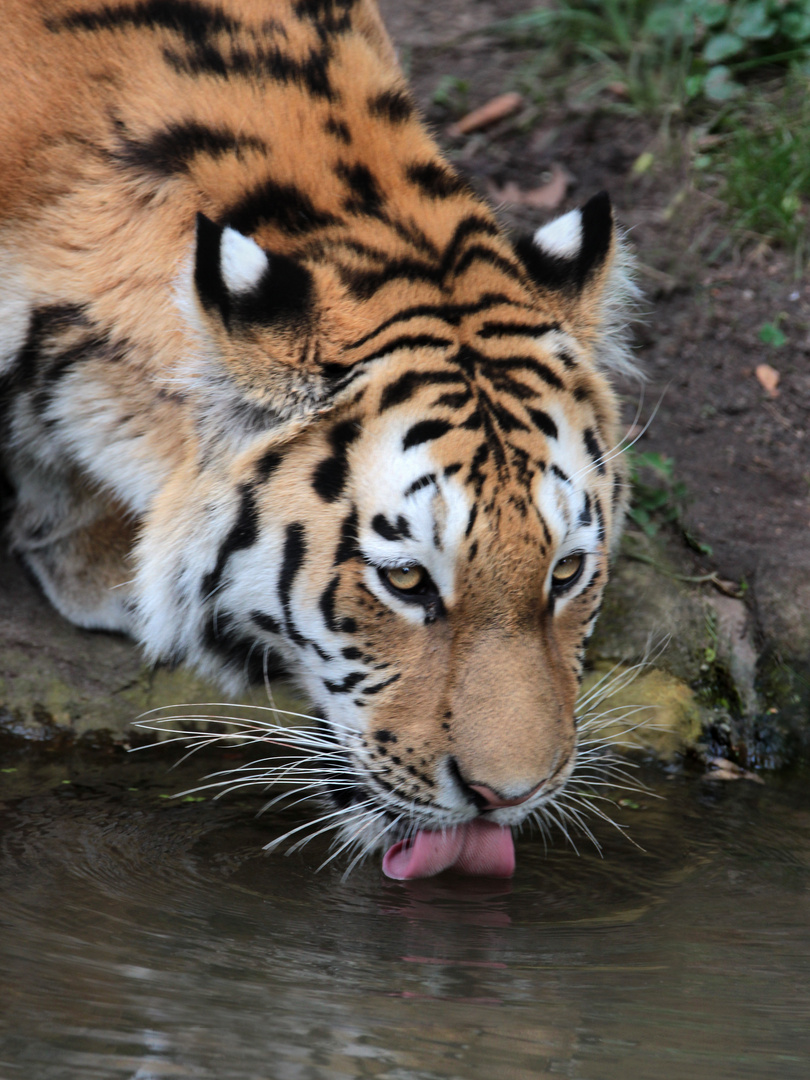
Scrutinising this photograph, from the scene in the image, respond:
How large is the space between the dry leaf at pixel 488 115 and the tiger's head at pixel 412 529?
3252 mm

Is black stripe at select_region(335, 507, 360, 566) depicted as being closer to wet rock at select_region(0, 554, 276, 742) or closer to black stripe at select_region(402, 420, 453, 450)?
black stripe at select_region(402, 420, 453, 450)

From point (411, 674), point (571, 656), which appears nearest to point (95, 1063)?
point (411, 674)

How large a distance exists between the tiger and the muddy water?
226mm

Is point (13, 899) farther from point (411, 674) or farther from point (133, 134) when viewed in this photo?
point (133, 134)

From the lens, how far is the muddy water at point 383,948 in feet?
6.41

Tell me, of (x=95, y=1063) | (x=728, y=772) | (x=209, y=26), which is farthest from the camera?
(x=728, y=772)

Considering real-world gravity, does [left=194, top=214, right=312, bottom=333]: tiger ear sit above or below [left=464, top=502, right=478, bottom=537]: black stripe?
above

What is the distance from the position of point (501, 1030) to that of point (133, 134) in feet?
6.82

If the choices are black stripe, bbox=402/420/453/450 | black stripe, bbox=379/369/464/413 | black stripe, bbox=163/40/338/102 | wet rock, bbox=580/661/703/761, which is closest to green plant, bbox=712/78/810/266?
wet rock, bbox=580/661/703/761

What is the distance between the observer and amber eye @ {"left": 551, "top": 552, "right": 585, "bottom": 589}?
2.72m

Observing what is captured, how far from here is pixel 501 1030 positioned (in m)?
2.09

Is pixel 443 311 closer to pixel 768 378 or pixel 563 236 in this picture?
pixel 563 236

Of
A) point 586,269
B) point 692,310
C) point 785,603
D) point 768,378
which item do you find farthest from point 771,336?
point 586,269

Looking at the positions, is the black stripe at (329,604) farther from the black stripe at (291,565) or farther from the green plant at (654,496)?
the green plant at (654,496)
